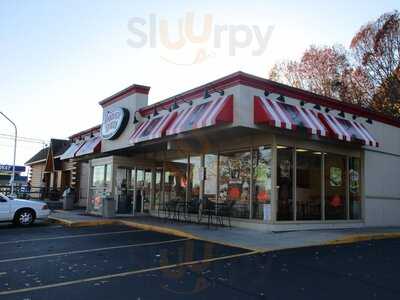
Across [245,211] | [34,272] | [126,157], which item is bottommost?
[34,272]

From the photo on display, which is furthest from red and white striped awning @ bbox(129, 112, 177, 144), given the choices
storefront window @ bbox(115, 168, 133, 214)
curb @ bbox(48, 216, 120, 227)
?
curb @ bbox(48, 216, 120, 227)

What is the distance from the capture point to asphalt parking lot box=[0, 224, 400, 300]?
6.29 metres

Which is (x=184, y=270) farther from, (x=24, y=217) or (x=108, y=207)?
(x=108, y=207)

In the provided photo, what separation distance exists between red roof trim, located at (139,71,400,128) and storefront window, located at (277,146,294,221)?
1.94 metres

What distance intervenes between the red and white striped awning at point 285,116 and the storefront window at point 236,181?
2.18 meters

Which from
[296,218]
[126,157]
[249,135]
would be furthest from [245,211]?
[126,157]

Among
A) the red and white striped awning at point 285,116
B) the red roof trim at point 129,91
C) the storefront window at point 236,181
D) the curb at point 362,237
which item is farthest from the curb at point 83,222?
the curb at point 362,237

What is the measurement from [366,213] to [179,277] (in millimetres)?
12085

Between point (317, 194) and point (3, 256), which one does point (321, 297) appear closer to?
point (3, 256)

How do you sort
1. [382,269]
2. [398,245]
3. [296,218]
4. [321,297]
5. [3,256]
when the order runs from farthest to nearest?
1. [296,218]
2. [398,245]
3. [3,256]
4. [382,269]
5. [321,297]

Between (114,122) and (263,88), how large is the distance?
26.2ft

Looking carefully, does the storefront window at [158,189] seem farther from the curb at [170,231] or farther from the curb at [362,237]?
the curb at [362,237]

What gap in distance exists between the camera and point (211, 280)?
6.96 meters

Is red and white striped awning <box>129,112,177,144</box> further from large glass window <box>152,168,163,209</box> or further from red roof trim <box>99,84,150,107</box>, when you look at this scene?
large glass window <box>152,168,163,209</box>
